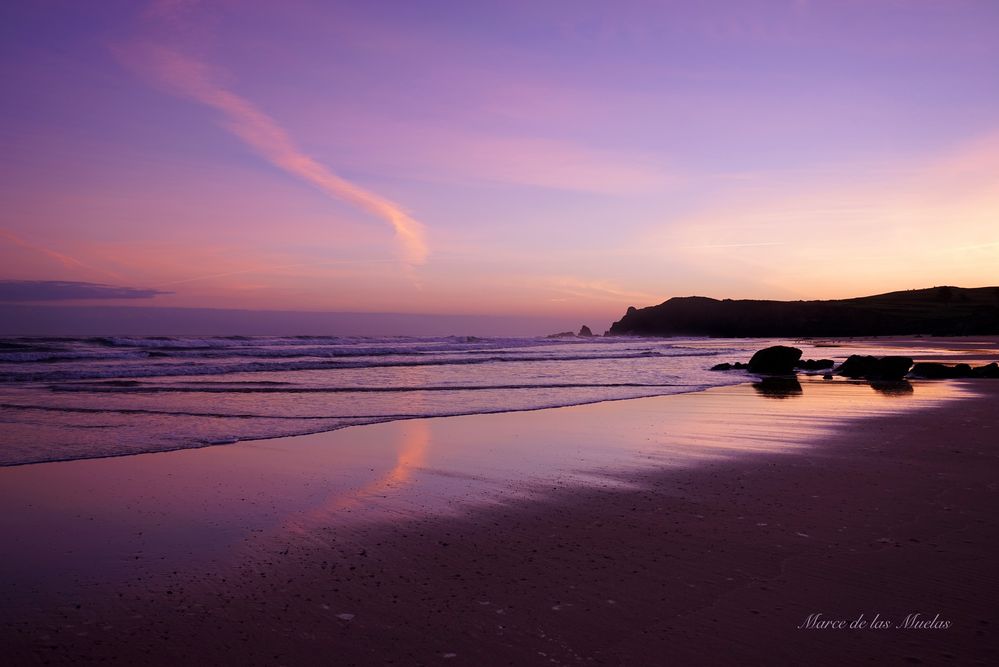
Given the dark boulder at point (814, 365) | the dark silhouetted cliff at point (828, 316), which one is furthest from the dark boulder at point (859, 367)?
the dark silhouetted cliff at point (828, 316)

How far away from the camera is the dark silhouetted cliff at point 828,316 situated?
104938 millimetres

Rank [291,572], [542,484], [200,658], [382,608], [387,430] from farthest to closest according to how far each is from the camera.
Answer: [387,430] → [542,484] → [291,572] → [382,608] → [200,658]

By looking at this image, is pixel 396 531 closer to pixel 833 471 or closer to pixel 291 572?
pixel 291 572

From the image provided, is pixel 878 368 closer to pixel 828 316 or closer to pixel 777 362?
pixel 777 362

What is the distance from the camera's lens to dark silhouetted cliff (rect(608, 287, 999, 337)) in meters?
105

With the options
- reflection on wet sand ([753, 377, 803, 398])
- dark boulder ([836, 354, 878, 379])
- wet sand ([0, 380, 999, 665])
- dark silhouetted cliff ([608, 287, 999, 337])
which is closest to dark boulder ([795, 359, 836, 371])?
dark boulder ([836, 354, 878, 379])

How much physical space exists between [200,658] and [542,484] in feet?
16.4

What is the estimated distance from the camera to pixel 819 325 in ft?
392

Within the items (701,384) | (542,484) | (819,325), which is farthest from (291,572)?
(819,325)

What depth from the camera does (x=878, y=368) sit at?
25.6 m

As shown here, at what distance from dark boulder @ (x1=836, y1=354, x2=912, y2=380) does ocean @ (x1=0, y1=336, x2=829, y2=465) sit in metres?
4.33

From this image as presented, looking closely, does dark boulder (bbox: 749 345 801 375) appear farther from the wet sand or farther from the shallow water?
the wet sand

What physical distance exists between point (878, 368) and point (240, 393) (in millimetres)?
23682

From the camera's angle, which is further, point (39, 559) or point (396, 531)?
point (396, 531)
